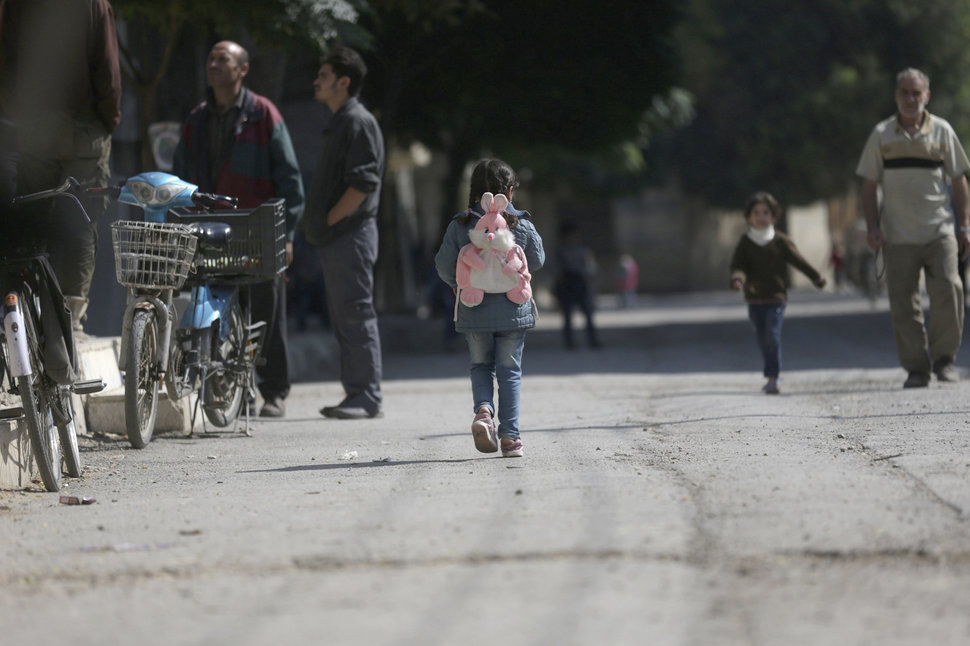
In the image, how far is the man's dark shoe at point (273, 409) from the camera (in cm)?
974

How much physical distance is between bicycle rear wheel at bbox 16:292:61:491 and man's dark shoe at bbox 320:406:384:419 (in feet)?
10.1

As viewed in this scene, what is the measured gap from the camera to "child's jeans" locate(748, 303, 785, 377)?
10.9m

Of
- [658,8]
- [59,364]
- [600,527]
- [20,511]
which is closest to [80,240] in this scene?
[59,364]

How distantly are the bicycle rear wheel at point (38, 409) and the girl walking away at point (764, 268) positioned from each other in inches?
231

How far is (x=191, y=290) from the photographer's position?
827cm

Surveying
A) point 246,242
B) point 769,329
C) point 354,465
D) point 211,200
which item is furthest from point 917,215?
point 354,465

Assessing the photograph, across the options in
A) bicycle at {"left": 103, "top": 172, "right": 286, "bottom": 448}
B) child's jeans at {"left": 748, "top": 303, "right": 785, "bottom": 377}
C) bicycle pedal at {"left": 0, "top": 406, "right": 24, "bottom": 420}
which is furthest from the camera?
child's jeans at {"left": 748, "top": 303, "right": 785, "bottom": 377}

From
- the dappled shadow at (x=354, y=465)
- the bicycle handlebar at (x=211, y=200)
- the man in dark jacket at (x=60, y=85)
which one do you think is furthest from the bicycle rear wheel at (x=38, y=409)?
the bicycle handlebar at (x=211, y=200)

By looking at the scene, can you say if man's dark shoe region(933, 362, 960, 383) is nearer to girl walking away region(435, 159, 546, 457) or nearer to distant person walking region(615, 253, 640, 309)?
girl walking away region(435, 159, 546, 457)

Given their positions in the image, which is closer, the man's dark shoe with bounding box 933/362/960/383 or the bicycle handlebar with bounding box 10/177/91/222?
the bicycle handlebar with bounding box 10/177/91/222

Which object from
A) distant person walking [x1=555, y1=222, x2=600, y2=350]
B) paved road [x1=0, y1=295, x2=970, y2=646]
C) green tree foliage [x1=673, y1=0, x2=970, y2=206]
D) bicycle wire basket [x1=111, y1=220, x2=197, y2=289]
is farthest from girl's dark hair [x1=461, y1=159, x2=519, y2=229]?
green tree foliage [x1=673, y1=0, x2=970, y2=206]

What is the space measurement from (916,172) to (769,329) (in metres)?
1.49

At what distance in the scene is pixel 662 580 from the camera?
412 cm

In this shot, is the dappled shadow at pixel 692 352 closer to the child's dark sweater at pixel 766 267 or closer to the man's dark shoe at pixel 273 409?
the child's dark sweater at pixel 766 267
